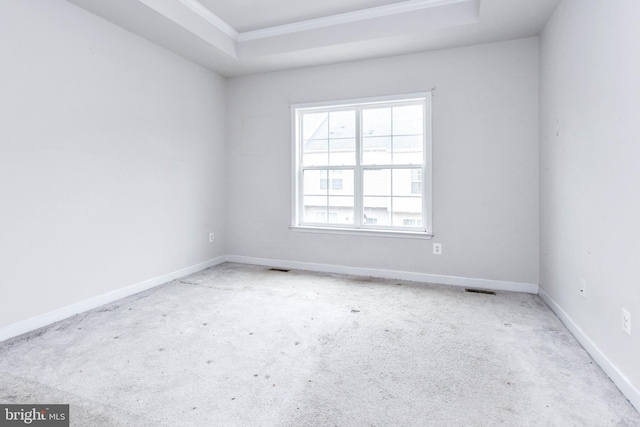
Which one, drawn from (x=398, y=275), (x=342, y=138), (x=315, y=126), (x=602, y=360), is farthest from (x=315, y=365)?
(x=315, y=126)

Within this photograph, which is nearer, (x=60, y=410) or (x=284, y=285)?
(x=60, y=410)

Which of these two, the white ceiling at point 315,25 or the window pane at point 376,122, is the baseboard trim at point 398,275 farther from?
the white ceiling at point 315,25

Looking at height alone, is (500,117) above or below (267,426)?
above

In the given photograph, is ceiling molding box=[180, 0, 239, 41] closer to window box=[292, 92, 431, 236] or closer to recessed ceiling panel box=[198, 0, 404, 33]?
recessed ceiling panel box=[198, 0, 404, 33]

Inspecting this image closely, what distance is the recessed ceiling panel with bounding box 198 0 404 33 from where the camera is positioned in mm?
3178

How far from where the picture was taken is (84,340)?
7.67ft

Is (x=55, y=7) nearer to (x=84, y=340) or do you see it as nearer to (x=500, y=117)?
(x=84, y=340)

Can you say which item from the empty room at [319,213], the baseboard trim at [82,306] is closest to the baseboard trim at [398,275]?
the empty room at [319,213]

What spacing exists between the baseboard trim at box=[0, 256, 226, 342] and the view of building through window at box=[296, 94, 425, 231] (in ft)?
5.57

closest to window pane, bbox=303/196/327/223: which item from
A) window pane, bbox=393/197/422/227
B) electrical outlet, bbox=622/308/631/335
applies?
window pane, bbox=393/197/422/227

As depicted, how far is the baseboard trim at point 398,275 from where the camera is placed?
3.43m

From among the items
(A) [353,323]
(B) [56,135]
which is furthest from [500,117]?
(B) [56,135]

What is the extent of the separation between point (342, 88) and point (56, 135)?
9.47 ft

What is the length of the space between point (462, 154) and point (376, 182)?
3.23 ft
